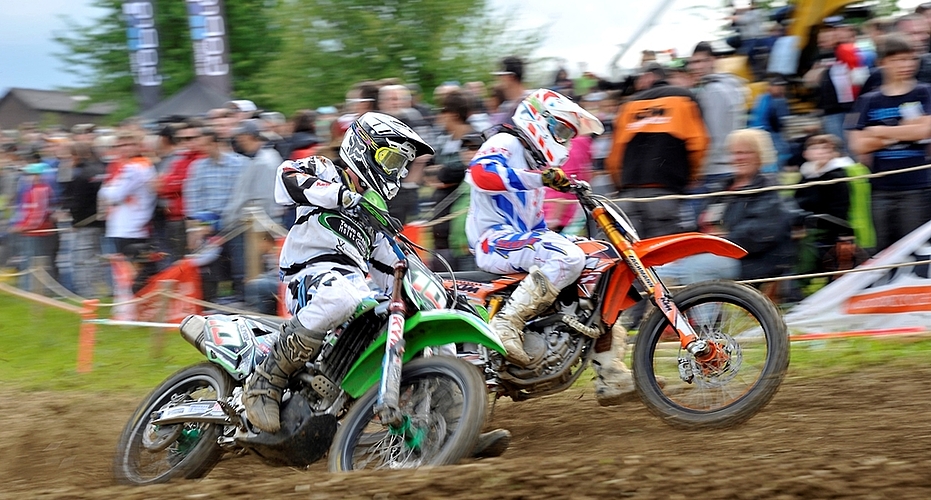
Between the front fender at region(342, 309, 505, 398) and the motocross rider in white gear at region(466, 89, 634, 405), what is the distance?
28.5 inches

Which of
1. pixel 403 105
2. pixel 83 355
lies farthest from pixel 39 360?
pixel 403 105

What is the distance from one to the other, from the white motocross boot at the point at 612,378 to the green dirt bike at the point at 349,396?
1109mm

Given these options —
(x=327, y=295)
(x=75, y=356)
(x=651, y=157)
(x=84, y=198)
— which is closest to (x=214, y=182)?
(x=75, y=356)

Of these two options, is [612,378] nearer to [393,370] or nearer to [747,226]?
[393,370]

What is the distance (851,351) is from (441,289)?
363 cm

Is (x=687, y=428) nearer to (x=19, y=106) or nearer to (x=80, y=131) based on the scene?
(x=80, y=131)

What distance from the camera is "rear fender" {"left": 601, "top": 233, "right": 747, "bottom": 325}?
5.64 meters

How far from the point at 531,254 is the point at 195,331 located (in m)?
1.84

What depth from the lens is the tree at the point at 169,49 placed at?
89.1 ft

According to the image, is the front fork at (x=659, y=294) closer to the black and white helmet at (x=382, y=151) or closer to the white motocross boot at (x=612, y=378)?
the white motocross boot at (x=612, y=378)

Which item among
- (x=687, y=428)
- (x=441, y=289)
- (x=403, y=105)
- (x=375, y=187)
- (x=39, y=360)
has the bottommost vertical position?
(x=39, y=360)

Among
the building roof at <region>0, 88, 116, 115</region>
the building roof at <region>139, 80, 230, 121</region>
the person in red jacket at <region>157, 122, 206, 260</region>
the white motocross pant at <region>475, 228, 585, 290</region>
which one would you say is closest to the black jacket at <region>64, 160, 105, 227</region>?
the person in red jacket at <region>157, 122, 206, 260</region>

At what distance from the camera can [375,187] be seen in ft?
17.0

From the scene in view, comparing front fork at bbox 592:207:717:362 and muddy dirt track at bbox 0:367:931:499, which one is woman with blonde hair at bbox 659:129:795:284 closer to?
muddy dirt track at bbox 0:367:931:499
